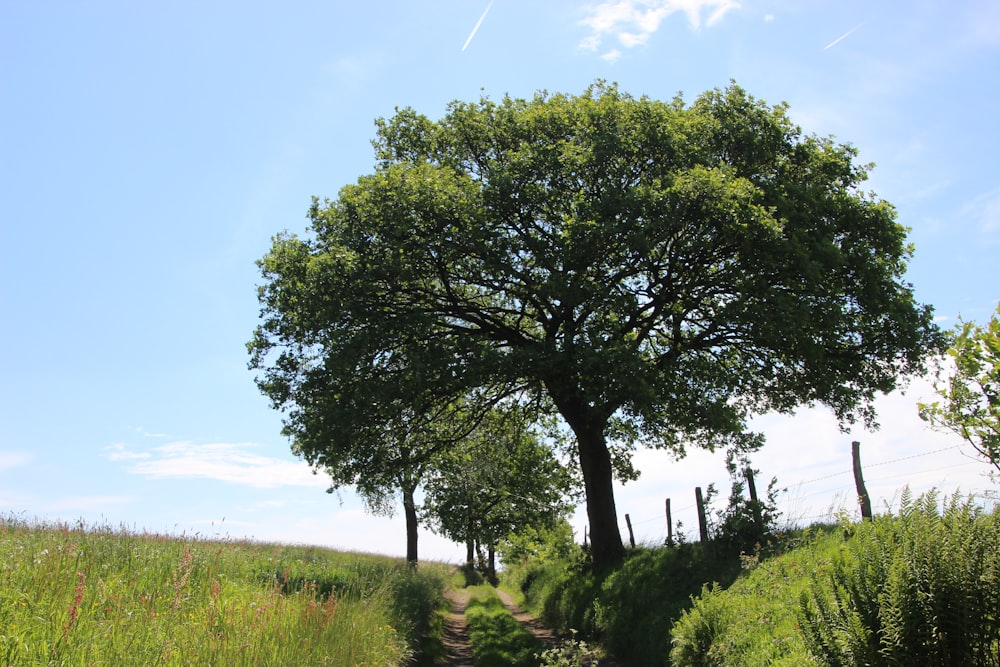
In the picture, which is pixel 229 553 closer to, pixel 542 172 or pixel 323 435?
pixel 323 435

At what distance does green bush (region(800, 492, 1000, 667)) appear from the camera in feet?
16.7

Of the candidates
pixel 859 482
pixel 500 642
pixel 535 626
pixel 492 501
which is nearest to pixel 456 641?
pixel 500 642

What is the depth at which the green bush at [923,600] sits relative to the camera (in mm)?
5090

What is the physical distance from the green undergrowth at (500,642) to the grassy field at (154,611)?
Result: 9.21ft

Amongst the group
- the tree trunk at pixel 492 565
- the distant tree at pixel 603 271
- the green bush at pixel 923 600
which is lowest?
the tree trunk at pixel 492 565

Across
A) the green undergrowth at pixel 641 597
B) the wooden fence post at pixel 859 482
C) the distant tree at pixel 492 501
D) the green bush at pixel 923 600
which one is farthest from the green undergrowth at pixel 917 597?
the distant tree at pixel 492 501

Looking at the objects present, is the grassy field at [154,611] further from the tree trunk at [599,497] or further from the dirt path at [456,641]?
the tree trunk at [599,497]

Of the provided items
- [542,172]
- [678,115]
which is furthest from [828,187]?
[542,172]

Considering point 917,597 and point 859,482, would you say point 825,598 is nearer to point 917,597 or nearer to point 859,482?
point 917,597

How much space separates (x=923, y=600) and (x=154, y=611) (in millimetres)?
7220

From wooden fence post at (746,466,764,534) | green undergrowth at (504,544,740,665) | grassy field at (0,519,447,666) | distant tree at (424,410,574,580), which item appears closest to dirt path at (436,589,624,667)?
green undergrowth at (504,544,740,665)

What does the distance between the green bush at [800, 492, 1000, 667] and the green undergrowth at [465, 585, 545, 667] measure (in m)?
6.20

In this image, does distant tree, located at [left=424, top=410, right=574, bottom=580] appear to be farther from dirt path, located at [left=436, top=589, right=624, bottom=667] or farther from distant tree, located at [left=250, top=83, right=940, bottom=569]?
distant tree, located at [left=250, top=83, right=940, bottom=569]

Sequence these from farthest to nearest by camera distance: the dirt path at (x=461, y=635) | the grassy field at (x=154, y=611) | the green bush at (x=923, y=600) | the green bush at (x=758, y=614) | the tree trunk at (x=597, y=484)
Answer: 1. the tree trunk at (x=597, y=484)
2. the dirt path at (x=461, y=635)
3. the green bush at (x=758, y=614)
4. the grassy field at (x=154, y=611)
5. the green bush at (x=923, y=600)
